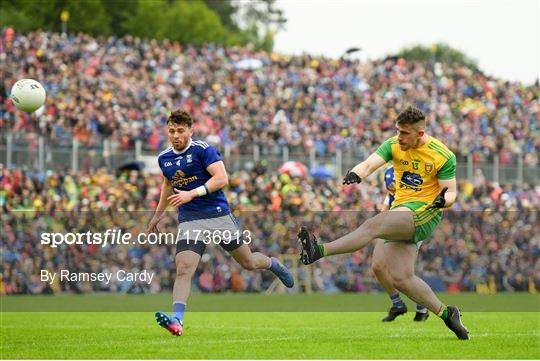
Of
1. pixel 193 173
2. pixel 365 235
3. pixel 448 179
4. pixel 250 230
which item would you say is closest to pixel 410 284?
pixel 365 235

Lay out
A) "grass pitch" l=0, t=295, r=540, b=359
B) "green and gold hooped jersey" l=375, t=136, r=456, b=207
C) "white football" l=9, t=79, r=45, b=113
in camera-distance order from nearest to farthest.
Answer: "grass pitch" l=0, t=295, r=540, b=359
"green and gold hooped jersey" l=375, t=136, r=456, b=207
"white football" l=9, t=79, r=45, b=113

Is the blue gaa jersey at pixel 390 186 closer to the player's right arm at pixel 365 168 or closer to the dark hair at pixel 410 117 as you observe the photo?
the player's right arm at pixel 365 168

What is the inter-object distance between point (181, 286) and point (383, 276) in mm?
3417

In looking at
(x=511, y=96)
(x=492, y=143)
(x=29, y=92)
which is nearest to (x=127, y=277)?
(x=29, y=92)

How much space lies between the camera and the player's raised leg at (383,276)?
13.9 m

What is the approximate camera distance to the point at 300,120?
1411 inches

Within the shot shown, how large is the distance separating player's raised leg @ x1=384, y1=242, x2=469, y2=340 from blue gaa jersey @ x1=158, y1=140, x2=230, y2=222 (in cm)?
218

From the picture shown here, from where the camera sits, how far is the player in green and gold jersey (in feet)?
37.0

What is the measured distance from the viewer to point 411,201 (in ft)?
38.1

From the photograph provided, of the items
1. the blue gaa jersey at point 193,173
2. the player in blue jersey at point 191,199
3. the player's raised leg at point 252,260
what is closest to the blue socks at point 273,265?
the player's raised leg at point 252,260

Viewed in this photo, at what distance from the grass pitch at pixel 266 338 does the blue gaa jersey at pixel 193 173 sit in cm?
140

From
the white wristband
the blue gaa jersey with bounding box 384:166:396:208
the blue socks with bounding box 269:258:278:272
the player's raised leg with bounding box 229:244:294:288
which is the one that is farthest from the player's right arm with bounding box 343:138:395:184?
the blue gaa jersey with bounding box 384:166:396:208

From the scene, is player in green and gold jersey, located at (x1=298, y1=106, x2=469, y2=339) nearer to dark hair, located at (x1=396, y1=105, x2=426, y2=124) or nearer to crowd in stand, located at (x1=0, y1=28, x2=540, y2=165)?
dark hair, located at (x1=396, y1=105, x2=426, y2=124)

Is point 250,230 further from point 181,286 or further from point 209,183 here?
point 181,286
